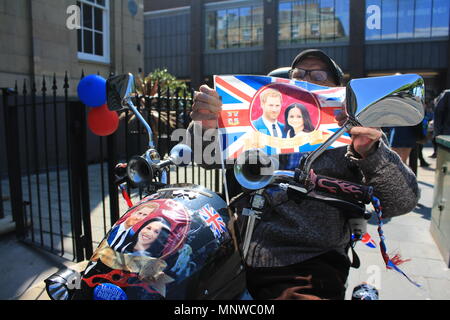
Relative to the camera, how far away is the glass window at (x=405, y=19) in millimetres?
21641

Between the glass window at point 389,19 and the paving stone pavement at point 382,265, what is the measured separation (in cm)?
2051

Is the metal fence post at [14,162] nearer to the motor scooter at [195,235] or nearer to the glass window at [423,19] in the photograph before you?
the motor scooter at [195,235]

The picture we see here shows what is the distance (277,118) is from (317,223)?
1.48 ft

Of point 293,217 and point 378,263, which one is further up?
point 293,217

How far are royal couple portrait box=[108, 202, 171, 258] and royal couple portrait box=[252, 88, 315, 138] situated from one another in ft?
1.85

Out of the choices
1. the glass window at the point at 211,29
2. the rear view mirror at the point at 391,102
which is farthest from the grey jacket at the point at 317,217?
the glass window at the point at 211,29

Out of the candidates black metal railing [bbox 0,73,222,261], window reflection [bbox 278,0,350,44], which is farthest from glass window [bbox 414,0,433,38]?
black metal railing [bbox 0,73,222,261]

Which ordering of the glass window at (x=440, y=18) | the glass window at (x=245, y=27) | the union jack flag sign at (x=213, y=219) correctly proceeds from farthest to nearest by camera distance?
the glass window at (x=245, y=27) < the glass window at (x=440, y=18) < the union jack flag sign at (x=213, y=219)

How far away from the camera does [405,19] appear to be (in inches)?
859

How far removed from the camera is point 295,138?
1425 mm
